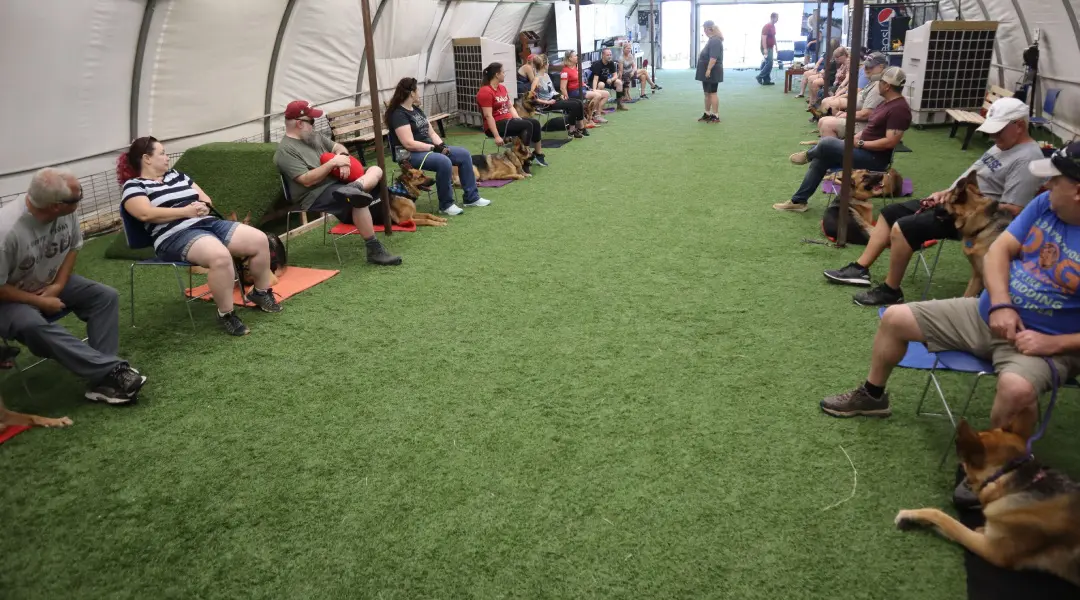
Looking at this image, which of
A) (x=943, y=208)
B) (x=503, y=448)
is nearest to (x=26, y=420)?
(x=503, y=448)

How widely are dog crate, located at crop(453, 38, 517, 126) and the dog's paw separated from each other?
37.0ft

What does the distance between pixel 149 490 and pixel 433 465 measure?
1213 mm

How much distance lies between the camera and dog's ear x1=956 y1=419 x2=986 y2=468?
2.41m

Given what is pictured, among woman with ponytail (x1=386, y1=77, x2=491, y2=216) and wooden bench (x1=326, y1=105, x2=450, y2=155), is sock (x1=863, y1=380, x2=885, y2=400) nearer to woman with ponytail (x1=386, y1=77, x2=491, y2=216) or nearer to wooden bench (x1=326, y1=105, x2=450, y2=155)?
woman with ponytail (x1=386, y1=77, x2=491, y2=216)

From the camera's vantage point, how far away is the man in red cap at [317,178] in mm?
5660

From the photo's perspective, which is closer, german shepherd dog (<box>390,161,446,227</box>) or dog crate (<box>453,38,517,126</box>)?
german shepherd dog (<box>390,161,446,227</box>)

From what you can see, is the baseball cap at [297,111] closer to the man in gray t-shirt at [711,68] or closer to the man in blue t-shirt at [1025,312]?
the man in blue t-shirt at [1025,312]

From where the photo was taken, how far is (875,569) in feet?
7.86

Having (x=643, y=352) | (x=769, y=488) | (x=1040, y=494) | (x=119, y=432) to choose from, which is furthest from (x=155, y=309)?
(x=1040, y=494)

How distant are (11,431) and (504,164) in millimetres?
6385

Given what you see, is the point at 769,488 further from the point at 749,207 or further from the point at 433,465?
the point at 749,207

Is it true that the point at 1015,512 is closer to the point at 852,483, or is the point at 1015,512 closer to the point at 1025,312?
the point at 852,483

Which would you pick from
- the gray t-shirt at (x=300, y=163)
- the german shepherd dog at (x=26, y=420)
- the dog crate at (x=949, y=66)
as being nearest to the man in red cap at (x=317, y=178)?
the gray t-shirt at (x=300, y=163)

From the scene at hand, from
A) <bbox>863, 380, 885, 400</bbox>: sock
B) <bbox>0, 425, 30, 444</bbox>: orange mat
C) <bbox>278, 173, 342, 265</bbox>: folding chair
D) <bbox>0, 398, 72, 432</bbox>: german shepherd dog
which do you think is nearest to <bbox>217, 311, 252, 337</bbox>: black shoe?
<bbox>0, 398, 72, 432</bbox>: german shepherd dog
